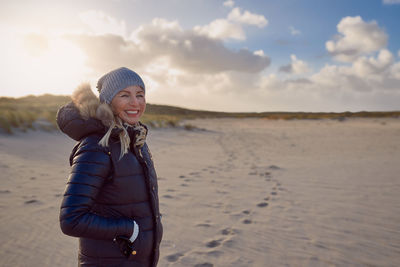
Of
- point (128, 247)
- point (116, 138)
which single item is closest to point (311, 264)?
point (128, 247)

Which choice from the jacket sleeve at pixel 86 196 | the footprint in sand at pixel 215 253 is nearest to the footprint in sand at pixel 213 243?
the footprint in sand at pixel 215 253

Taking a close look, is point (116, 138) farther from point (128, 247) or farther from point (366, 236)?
point (366, 236)

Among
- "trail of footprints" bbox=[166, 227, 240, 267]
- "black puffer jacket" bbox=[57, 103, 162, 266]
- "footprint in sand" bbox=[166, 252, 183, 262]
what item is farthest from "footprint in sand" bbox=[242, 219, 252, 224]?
"black puffer jacket" bbox=[57, 103, 162, 266]

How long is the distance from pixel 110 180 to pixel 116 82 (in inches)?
23.2

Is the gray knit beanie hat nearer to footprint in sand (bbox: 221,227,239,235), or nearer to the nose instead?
the nose

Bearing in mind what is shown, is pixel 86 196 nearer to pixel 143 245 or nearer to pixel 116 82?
pixel 143 245

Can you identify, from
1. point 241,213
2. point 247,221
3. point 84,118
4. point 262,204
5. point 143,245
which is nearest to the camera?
point 84,118

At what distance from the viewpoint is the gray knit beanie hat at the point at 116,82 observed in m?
1.66

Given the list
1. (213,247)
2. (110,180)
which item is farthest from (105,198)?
(213,247)

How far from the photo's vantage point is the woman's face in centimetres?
165

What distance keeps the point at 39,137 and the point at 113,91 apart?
9328 millimetres

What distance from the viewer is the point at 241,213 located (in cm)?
433

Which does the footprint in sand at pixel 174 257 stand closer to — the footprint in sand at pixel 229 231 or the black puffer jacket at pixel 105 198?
the footprint in sand at pixel 229 231

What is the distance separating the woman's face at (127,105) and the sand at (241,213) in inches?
73.4
